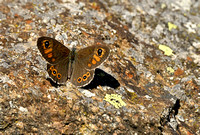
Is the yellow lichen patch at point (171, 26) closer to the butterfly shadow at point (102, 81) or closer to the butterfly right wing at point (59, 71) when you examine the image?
the butterfly shadow at point (102, 81)

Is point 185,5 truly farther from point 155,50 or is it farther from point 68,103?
point 68,103

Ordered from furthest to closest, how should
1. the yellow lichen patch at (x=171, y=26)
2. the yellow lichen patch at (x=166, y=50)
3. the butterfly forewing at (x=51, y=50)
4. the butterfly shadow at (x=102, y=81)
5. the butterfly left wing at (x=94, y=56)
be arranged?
the yellow lichen patch at (x=171, y=26) → the yellow lichen patch at (x=166, y=50) → the butterfly shadow at (x=102, y=81) → the butterfly left wing at (x=94, y=56) → the butterfly forewing at (x=51, y=50)

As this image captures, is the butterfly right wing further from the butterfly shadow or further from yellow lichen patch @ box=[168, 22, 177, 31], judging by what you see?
yellow lichen patch @ box=[168, 22, 177, 31]

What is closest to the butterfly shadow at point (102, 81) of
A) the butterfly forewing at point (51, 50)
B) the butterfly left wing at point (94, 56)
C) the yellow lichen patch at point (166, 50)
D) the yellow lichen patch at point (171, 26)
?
the butterfly left wing at point (94, 56)

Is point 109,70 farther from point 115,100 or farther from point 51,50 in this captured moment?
point 51,50

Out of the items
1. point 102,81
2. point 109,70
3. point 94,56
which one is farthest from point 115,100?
point 94,56
